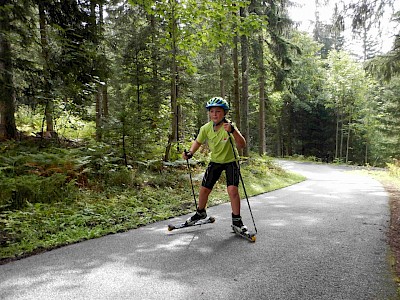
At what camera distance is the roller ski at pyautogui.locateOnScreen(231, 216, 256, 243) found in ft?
14.1

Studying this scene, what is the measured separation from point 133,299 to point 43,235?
2.57 meters

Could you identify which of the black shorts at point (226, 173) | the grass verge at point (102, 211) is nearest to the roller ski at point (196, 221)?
the black shorts at point (226, 173)

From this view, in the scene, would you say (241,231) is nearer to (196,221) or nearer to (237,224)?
(237,224)

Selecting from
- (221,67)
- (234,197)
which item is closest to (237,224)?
(234,197)

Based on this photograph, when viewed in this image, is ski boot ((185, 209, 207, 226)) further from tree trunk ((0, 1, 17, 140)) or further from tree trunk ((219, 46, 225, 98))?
tree trunk ((219, 46, 225, 98))

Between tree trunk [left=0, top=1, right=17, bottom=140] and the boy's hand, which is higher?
tree trunk [left=0, top=1, right=17, bottom=140]

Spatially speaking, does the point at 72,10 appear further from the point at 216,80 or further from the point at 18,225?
the point at 216,80

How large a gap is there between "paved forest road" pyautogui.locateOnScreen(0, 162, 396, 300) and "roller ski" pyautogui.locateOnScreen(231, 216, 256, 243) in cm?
10

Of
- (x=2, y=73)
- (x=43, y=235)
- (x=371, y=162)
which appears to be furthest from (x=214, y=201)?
(x=371, y=162)

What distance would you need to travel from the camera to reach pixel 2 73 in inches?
291

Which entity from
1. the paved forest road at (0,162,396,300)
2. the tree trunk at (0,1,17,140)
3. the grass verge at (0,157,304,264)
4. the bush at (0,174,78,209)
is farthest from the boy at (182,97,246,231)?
the tree trunk at (0,1,17,140)

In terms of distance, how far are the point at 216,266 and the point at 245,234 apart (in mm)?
1113

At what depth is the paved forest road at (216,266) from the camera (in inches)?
111

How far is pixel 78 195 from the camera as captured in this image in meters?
6.40
